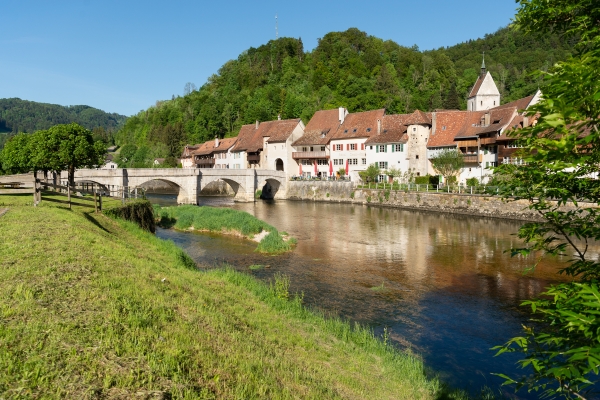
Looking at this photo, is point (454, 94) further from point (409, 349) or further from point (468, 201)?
point (409, 349)

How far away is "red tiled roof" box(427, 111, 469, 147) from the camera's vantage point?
59934mm

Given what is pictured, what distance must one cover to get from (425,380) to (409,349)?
1918 mm

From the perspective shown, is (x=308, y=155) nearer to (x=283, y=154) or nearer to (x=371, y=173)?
(x=283, y=154)

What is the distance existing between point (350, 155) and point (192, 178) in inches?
951

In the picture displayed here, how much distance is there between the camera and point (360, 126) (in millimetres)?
69562

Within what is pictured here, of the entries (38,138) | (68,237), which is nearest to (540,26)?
(68,237)

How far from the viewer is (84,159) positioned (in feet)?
135

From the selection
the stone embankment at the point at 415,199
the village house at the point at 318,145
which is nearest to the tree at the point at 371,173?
the stone embankment at the point at 415,199

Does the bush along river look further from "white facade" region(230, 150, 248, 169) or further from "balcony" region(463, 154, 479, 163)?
"white facade" region(230, 150, 248, 169)

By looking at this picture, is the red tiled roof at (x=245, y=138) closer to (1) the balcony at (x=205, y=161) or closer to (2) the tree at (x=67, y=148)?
Answer: (1) the balcony at (x=205, y=161)

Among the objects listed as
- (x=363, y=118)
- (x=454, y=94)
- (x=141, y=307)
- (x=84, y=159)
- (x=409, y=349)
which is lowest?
(x=409, y=349)

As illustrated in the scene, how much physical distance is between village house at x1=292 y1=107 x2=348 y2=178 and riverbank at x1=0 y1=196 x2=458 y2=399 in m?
58.6

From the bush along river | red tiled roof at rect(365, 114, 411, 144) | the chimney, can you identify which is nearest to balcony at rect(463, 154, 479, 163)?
red tiled roof at rect(365, 114, 411, 144)

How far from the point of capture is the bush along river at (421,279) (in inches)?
508
